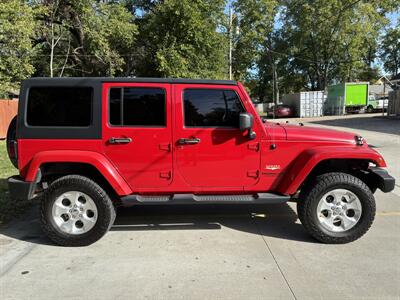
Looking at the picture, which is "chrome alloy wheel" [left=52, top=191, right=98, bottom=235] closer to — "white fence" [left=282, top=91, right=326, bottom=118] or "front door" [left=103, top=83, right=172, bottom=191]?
"front door" [left=103, top=83, right=172, bottom=191]

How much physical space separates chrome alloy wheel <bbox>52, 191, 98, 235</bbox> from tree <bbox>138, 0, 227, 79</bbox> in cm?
2090

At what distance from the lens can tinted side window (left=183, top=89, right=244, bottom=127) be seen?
4.84 metres

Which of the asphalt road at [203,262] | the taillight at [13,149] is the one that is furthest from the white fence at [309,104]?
the taillight at [13,149]

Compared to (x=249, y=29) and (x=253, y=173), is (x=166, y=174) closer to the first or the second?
(x=253, y=173)

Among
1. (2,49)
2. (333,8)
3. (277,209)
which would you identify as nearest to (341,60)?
(333,8)

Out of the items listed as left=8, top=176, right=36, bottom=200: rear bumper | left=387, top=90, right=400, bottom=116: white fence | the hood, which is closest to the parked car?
left=387, top=90, right=400, bottom=116: white fence

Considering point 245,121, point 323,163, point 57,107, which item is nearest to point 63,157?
point 57,107

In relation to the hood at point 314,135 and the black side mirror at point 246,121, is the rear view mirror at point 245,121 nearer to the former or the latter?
the black side mirror at point 246,121

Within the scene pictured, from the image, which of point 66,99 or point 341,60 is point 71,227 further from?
point 341,60

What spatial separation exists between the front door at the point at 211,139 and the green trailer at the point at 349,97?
36413 mm

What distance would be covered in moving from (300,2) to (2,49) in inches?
1477

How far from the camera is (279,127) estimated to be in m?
5.23

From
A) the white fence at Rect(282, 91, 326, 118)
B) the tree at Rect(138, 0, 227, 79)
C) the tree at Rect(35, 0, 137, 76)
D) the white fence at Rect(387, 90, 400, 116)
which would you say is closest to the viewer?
the tree at Rect(35, 0, 137, 76)

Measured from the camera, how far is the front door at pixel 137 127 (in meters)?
4.76
